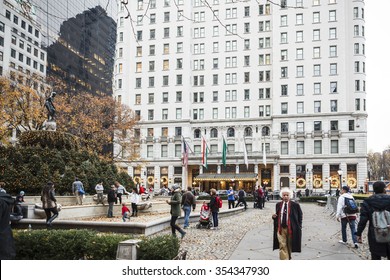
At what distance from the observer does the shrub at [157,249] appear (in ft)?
23.7

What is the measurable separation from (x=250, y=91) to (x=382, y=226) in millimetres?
64896

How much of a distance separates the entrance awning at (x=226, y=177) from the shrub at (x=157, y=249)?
58.6 metres

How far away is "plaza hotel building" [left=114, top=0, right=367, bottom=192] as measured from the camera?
64938 mm

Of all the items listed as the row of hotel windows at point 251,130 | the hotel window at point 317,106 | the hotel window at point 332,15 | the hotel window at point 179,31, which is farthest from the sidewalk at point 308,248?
the hotel window at point 179,31

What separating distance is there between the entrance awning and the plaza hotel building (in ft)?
0.59

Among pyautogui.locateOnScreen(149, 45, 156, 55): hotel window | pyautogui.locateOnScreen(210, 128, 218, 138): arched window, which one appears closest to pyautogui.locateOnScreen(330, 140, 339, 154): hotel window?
pyautogui.locateOnScreen(210, 128, 218, 138): arched window

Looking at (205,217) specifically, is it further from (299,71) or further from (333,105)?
(299,71)

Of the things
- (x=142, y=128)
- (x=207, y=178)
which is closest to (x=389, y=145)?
(x=207, y=178)

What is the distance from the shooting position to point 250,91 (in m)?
69.9

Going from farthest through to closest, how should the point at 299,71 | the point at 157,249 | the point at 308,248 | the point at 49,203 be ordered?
the point at 299,71, the point at 49,203, the point at 308,248, the point at 157,249

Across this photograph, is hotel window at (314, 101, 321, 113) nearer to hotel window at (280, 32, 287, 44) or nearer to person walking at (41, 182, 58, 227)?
hotel window at (280, 32, 287, 44)

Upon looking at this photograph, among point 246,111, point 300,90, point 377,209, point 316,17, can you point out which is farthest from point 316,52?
point 377,209

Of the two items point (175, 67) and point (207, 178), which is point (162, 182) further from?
point (175, 67)

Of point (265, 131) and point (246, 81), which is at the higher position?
point (246, 81)
